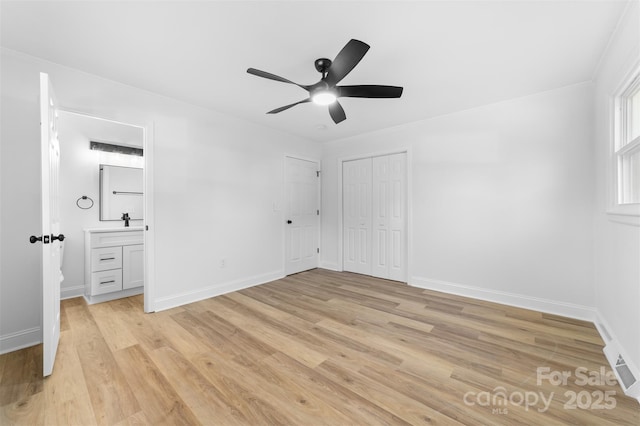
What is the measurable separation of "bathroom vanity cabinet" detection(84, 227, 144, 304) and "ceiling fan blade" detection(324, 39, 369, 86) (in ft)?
10.9

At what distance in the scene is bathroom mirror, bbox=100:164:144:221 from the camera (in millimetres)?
3705

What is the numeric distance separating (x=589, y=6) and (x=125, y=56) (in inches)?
135

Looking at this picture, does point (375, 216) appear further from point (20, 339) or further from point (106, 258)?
point (20, 339)

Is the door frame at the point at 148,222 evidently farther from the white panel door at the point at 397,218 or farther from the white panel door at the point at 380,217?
the white panel door at the point at 397,218

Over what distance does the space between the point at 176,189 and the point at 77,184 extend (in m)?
1.69

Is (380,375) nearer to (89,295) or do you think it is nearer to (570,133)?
(570,133)

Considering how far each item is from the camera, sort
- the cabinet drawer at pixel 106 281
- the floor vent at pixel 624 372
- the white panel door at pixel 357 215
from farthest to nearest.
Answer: the white panel door at pixel 357 215 → the cabinet drawer at pixel 106 281 → the floor vent at pixel 624 372

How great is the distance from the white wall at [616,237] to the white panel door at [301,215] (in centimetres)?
372

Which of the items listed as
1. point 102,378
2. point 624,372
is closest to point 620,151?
point 624,372

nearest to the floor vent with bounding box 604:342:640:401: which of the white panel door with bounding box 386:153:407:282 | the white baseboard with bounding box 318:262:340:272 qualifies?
the white panel door with bounding box 386:153:407:282

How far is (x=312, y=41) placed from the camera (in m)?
1.96

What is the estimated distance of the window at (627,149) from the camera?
1.85m

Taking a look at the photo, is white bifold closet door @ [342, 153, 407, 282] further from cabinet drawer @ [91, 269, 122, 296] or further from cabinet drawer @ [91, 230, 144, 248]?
cabinet drawer @ [91, 269, 122, 296]

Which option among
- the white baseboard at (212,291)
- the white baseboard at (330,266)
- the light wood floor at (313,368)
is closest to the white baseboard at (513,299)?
the light wood floor at (313,368)
